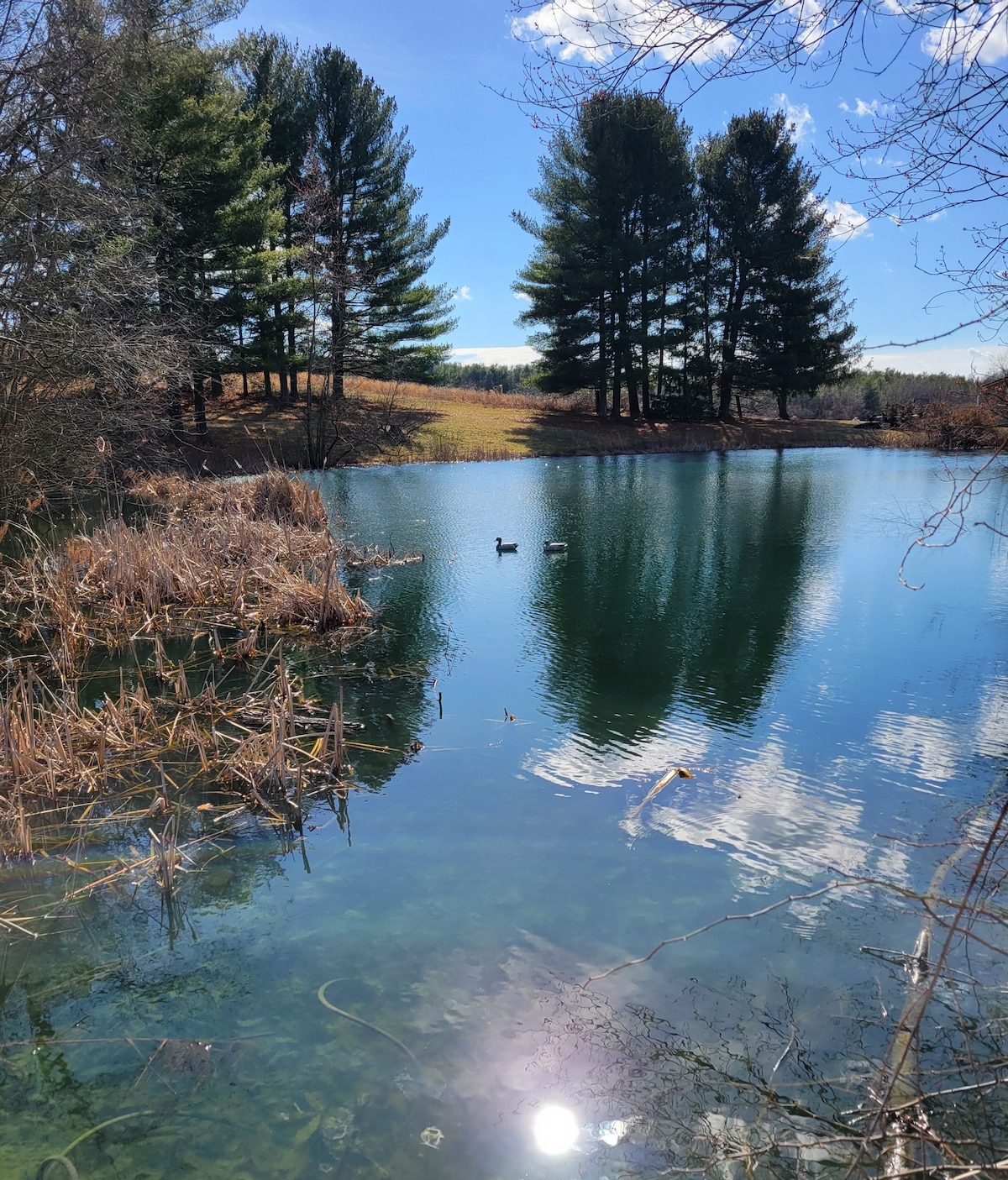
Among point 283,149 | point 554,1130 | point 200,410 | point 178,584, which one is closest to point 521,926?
point 554,1130

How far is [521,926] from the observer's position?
11.2 feet

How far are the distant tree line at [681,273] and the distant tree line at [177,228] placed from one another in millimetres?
5012

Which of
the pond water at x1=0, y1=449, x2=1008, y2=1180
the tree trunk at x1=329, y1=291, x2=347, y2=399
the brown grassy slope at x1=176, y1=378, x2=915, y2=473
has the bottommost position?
the pond water at x1=0, y1=449, x2=1008, y2=1180

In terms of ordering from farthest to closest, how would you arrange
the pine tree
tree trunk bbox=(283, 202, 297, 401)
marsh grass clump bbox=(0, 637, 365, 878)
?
tree trunk bbox=(283, 202, 297, 401)
the pine tree
marsh grass clump bbox=(0, 637, 365, 878)

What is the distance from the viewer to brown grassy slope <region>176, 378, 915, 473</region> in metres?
21.3

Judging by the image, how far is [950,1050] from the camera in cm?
270

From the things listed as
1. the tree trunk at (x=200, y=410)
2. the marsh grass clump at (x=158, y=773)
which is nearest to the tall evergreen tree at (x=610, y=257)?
the tree trunk at (x=200, y=410)

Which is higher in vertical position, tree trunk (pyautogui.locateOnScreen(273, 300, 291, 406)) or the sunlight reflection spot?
tree trunk (pyautogui.locateOnScreen(273, 300, 291, 406))

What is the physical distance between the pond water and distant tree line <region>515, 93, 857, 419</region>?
25274 millimetres

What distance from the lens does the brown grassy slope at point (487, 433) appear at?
21281 millimetres

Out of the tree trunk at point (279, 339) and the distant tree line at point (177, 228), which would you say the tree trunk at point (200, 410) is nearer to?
the distant tree line at point (177, 228)

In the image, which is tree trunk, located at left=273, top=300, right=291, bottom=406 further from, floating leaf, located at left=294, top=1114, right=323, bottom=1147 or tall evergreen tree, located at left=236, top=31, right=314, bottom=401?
floating leaf, located at left=294, top=1114, right=323, bottom=1147

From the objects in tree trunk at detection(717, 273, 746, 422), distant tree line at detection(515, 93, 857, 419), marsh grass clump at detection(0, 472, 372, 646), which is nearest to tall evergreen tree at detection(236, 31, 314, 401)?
distant tree line at detection(515, 93, 857, 419)

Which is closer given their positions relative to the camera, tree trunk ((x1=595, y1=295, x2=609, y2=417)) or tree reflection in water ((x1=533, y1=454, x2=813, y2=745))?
tree reflection in water ((x1=533, y1=454, x2=813, y2=745))
